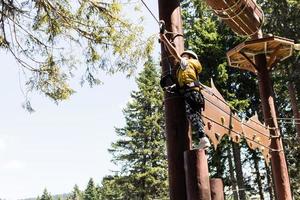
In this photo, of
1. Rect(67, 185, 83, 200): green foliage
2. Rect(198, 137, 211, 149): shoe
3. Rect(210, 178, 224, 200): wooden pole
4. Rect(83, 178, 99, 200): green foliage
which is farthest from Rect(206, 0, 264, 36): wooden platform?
Rect(67, 185, 83, 200): green foliage

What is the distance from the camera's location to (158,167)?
2675 centimetres

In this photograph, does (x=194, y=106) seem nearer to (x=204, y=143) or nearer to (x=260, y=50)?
Result: (x=204, y=143)

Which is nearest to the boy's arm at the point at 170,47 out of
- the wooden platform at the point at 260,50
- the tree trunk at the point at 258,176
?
the wooden platform at the point at 260,50

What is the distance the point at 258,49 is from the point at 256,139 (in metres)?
2.36

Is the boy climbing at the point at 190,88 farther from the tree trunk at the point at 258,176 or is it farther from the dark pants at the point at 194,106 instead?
the tree trunk at the point at 258,176

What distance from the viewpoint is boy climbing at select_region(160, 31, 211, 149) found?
311 centimetres

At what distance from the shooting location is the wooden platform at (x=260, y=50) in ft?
23.4

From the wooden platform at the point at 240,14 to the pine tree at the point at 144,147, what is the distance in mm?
19301

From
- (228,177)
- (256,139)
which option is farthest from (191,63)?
(228,177)

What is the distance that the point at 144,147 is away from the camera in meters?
28.3

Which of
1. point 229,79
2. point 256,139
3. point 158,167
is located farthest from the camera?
point 158,167

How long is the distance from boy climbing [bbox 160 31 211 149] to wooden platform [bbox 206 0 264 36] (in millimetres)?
2620

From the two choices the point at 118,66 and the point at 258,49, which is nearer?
the point at 118,66

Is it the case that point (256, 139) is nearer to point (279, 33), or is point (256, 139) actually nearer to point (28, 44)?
point (28, 44)
